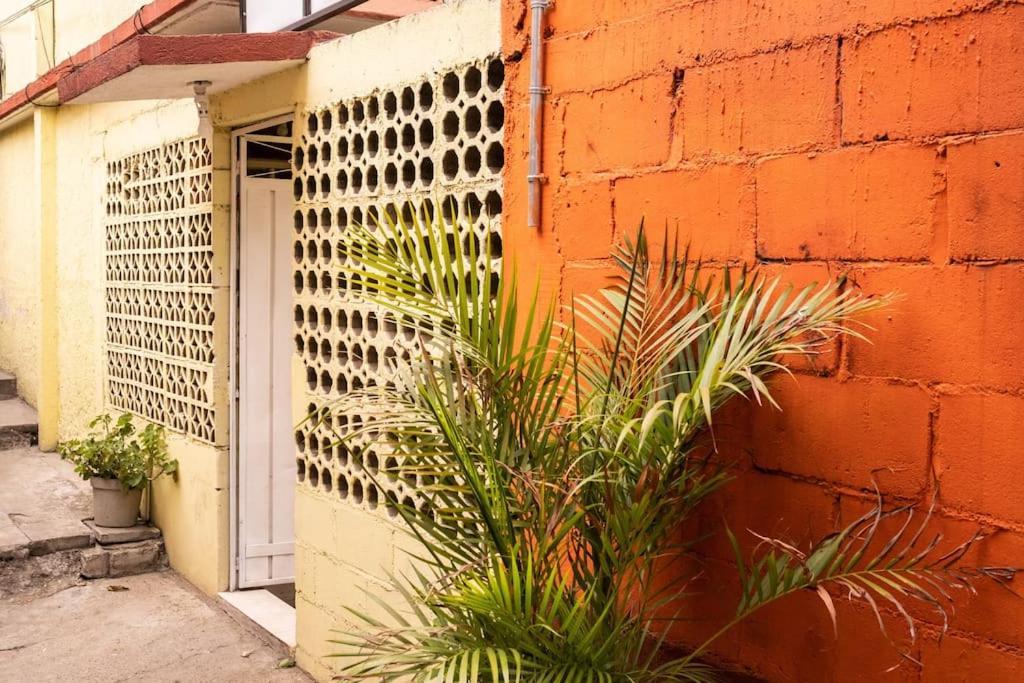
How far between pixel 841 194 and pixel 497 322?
34.3 inches

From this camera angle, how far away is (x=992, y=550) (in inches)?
97.1

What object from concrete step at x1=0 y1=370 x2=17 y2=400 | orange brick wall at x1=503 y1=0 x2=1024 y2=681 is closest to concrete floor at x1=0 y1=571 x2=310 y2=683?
orange brick wall at x1=503 y1=0 x2=1024 y2=681

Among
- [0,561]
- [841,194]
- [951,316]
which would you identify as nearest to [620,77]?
[841,194]

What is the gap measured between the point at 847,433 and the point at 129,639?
4611mm

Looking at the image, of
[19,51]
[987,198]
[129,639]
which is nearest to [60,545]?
[129,639]

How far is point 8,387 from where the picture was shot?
11875mm

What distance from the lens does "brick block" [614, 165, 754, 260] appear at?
303 centimetres

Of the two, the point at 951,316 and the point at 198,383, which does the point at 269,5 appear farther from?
the point at 951,316

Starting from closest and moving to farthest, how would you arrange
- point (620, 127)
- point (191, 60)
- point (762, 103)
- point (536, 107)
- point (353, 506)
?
point (762, 103), point (620, 127), point (536, 107), point (353, 506), point (191, 60)

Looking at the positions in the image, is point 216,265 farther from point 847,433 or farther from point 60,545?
point 847,433

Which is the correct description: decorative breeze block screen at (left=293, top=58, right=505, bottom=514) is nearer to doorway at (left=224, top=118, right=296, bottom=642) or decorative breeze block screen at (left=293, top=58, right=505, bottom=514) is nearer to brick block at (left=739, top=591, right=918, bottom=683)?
doorway at (left=224, top=118, right=296, bottom=642)

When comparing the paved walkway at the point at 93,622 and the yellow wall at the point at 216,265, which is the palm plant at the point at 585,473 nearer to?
the yellow wall at the point at 216,265

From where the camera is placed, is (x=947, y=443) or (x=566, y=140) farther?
(x=566, y=140)

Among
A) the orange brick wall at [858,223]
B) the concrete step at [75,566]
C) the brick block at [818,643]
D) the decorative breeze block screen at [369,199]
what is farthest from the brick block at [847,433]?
the concrete step at [75,566]
